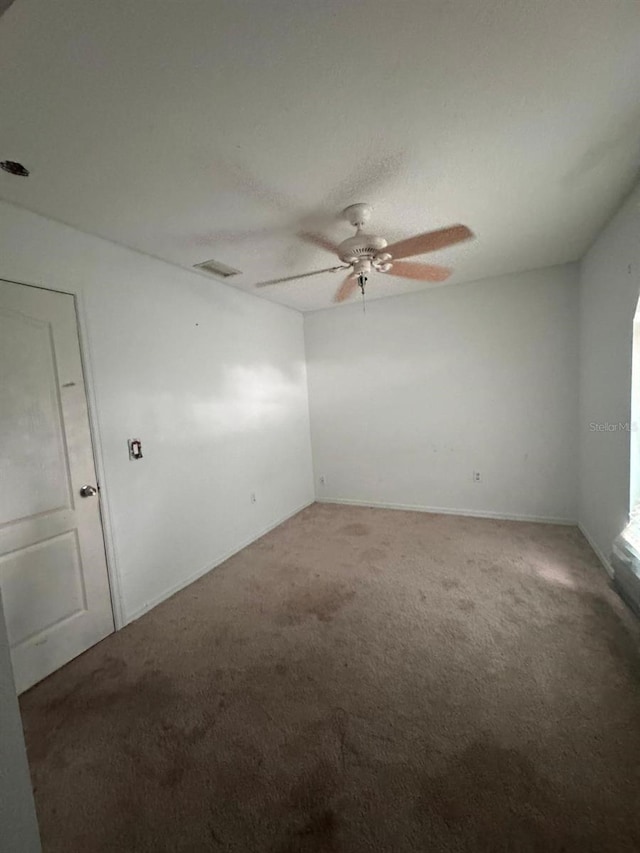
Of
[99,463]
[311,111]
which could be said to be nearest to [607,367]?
[311,111]

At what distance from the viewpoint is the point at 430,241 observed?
1.93m

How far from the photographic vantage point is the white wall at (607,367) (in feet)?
7.01

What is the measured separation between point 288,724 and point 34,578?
1.53 metres

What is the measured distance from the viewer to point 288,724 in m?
1.54

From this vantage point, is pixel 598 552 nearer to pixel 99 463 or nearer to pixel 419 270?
pixel 419 270

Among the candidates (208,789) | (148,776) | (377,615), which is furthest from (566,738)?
(148,776)

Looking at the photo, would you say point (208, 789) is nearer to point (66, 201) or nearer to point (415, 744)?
point (415, 744)

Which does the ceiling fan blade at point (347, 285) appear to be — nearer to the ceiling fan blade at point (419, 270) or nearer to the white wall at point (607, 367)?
the ceiling fan blade at point (419, 270)

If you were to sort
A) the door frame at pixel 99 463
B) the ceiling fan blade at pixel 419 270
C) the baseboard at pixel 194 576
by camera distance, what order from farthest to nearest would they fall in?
the baseboard at pixel 194 576
the ceiling fan blade at pixel 419 270
the door frame at pixel 99 463

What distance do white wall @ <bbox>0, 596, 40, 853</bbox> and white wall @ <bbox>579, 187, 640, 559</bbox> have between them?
115 inches

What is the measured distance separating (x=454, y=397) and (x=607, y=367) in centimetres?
142

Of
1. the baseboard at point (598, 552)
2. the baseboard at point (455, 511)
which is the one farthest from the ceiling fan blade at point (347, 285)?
the baseboard at point (598, 552)

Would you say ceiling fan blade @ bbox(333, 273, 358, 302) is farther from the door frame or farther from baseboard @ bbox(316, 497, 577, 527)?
baseboard @ bbox(316, 497, 577, 527)

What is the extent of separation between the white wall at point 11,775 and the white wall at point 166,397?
1733 millimetres
